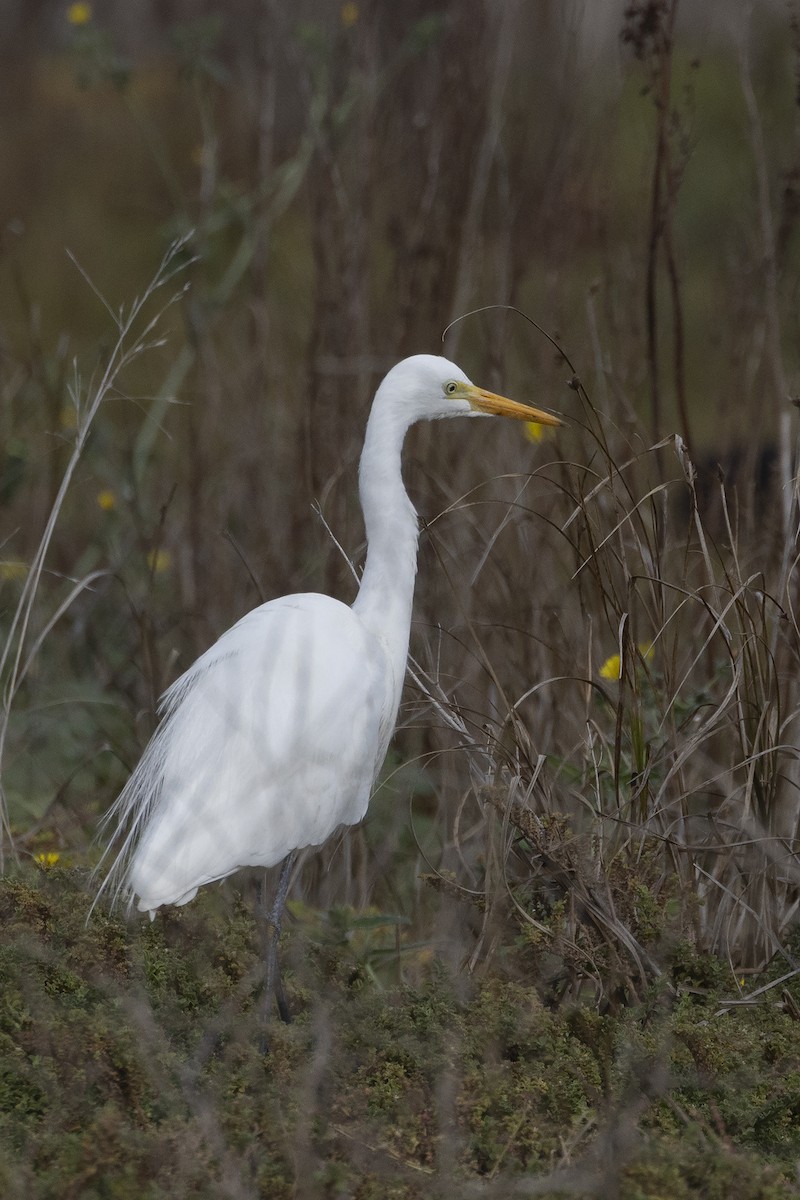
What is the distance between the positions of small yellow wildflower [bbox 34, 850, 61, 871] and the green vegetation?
0.02 meters

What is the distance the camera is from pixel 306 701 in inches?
84.8

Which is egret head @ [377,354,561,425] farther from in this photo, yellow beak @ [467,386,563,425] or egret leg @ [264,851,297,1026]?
egret leg @ [264,851,297,1026]

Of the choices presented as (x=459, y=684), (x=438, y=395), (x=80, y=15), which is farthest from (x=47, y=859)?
(x=80, y=15)

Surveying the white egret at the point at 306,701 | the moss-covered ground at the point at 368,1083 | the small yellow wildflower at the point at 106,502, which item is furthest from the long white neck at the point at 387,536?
the small yellow wildflower at the point at 106,502

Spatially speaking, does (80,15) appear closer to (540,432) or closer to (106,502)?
(106,502)

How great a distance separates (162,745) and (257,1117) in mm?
768

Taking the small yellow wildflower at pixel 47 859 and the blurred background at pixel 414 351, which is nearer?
the small yellow wildflower at pixel 47 859

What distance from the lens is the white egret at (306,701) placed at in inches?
83.7

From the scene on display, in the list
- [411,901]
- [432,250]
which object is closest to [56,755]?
[411,901]

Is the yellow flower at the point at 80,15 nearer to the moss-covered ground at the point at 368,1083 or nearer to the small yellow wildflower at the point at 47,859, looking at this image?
the small yellow wildflower at the point at 47,859

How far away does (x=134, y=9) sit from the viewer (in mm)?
11023

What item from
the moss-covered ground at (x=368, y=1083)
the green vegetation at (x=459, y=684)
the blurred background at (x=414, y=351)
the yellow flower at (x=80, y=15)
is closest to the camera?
the moss-covered ground at (x=368, y=1083)

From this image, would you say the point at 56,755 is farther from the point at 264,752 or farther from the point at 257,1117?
the point at 257,1117

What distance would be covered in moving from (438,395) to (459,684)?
52 cm
